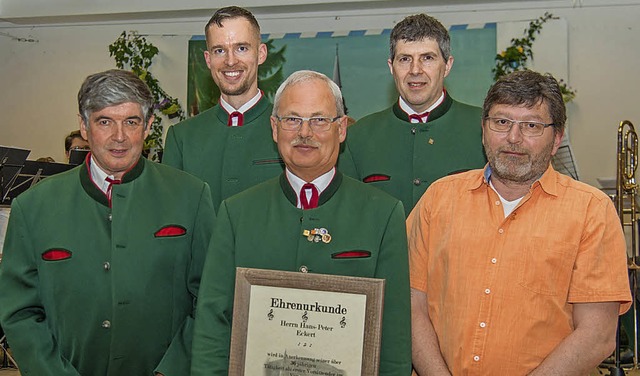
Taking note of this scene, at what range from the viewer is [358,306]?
237 centimetres

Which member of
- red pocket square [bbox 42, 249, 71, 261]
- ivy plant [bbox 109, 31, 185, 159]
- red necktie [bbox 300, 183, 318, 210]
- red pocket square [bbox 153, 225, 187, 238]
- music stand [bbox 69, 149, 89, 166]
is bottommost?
red pocket square [bbox 42, 249, 71, 261]

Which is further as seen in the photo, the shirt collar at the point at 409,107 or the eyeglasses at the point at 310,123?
the shirt collar at the point at 409,107

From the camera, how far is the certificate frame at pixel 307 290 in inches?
92.7

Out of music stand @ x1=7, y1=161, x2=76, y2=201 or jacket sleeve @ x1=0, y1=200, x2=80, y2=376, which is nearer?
jacket sleeve @ x1=0, y1=200, x2=80, y2=376

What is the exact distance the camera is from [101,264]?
2.76 m

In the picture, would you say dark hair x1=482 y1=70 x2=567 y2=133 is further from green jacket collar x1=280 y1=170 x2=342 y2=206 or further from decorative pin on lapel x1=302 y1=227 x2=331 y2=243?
decorative pin on lapel x1=302 y1=227 x2=331 y2=243

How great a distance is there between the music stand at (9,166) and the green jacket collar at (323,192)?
4.23 meters

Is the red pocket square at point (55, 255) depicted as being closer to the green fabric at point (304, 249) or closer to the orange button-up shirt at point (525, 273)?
the green fabric at point (304, 249)

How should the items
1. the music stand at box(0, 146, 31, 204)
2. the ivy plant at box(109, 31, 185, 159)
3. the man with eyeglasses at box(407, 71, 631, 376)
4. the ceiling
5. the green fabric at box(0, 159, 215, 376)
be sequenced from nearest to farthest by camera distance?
the man with eyeglasses at box(407, 71, 631, 376), the green fabric at box(0, 159, 215, 376), the music stand at box(0, 146, 31, 204), the ceiling, the ivy plant at box(109, 31, 185, 159)

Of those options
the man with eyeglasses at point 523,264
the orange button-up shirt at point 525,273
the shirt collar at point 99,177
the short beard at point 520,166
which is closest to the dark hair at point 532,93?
the man with eyeglasses at point 523,264

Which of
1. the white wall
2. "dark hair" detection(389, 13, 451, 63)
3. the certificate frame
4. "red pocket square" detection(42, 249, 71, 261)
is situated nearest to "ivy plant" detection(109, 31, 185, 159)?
the white wall

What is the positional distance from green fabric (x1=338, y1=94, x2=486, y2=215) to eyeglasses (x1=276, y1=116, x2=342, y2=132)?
82 centimetres

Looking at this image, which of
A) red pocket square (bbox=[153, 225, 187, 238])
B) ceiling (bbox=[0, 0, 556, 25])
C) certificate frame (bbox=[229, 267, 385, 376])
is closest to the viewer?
certificate frame (bbox=[229, 267, 385, 376])

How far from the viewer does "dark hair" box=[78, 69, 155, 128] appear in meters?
2.74
